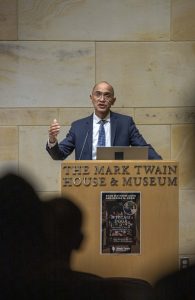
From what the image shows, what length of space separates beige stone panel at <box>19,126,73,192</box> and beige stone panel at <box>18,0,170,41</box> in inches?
44.9

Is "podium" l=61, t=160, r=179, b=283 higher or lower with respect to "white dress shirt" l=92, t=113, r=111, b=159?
lower

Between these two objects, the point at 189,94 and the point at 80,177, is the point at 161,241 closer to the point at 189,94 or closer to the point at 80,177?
the point at 80,177

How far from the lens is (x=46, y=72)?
688 centimetres

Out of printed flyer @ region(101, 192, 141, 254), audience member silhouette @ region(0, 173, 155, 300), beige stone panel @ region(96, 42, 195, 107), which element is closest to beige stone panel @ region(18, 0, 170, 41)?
beige stone panel @ region(96, 42, 195, 107)

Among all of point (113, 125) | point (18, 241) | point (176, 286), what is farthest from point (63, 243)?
point (113, 125)

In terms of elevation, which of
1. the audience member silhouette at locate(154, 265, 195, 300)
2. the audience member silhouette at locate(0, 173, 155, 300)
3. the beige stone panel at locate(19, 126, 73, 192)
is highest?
the beige stone panel at locate(19, 126, 73, 192)

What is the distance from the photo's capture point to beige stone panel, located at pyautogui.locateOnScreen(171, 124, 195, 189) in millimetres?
6723

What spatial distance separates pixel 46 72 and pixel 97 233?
3.36 meters

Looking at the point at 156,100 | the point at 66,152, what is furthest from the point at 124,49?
the point at 66,152

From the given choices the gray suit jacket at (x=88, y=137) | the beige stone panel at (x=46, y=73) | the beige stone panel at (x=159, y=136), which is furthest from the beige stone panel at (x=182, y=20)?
the gray suit jacket at (x=88, y=137)

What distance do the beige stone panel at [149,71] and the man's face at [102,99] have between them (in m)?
1.85

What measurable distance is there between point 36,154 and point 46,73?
39.6 inches

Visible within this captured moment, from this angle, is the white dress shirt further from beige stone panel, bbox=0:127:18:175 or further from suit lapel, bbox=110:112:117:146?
beige stone panel, bbox=0:127:18:175

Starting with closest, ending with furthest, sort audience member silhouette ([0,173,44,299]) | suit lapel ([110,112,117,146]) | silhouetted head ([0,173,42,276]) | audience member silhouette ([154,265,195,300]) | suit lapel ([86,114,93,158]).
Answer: audience member silhouette ([154,265,195,300]) → audience member silhouette ([0,173,44,299]) → silhouetted head ([0,173,42,276]) → suit lapel ([86,114,93,158]) → suit lapel ([110,112,117,146])
